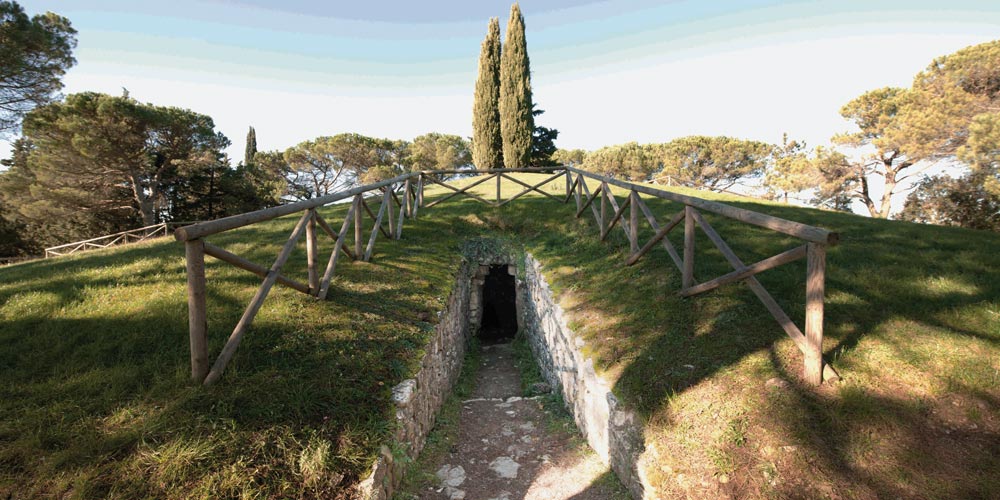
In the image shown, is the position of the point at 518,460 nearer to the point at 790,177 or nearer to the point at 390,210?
the point at 390,210

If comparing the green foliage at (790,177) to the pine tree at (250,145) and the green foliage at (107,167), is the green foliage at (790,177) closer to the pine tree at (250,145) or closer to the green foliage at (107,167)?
the green foliage at (107,167)

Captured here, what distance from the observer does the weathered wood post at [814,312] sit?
295 centimetres

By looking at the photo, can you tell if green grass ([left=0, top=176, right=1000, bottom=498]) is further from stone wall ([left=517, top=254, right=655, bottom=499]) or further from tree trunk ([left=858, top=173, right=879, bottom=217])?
tree trunk ([left=858, top=173, right=879, bottom=217])

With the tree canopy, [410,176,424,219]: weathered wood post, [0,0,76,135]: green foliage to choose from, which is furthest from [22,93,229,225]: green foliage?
[410,176,424,219]: weathered wood post

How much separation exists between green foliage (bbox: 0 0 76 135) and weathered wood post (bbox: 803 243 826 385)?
21.1 meters

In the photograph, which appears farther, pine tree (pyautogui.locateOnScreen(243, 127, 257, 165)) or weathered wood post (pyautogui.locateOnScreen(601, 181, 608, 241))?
pine tree (pyautogui.locateOnScreen(243, 127, 257, 165))

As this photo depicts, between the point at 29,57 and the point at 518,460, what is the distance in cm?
2079

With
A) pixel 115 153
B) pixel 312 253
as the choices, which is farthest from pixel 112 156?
pixel 312 253

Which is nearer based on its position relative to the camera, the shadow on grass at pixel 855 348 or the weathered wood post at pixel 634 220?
the shadow on grass at pixel 855 348

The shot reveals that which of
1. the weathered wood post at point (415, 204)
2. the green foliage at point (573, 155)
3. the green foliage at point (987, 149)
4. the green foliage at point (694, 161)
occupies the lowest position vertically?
the weathered wood post at point (415, 204)

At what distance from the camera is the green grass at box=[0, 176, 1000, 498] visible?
8.00 ft

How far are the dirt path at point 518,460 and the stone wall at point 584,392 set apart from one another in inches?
8.1

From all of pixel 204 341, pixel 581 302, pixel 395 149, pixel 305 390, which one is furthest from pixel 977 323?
pixel 395 149

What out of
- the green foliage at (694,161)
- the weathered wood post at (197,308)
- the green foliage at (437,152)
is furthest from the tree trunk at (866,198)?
the green foliage at (437,152)
